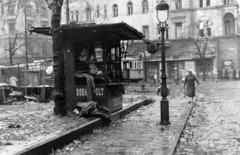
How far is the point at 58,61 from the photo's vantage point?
11.3 metres

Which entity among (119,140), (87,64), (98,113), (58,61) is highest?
(58,61)

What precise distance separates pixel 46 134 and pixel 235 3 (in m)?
42.9

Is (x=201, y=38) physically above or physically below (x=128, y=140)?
above

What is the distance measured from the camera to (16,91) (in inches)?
797

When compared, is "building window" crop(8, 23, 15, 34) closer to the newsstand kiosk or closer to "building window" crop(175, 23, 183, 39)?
"building window" crop(175, 23, 183, 39)

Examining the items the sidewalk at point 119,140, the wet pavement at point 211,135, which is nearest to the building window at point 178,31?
the wet pavement at point 211,135

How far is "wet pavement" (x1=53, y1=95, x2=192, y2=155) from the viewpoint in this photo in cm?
734

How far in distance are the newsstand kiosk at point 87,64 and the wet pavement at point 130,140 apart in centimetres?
129

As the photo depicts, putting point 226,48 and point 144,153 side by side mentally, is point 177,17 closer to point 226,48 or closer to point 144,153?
point 226,48

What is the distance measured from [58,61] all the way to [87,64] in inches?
44.4

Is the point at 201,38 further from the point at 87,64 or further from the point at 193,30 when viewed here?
the point at 87,64

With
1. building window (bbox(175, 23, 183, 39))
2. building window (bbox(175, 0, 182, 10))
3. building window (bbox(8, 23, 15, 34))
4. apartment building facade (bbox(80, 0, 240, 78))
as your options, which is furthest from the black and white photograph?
building window (bbox(8, 23, 15, 34))

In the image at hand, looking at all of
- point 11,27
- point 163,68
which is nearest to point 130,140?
point 163,68

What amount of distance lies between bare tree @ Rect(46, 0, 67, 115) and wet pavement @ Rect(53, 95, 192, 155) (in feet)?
6.25
